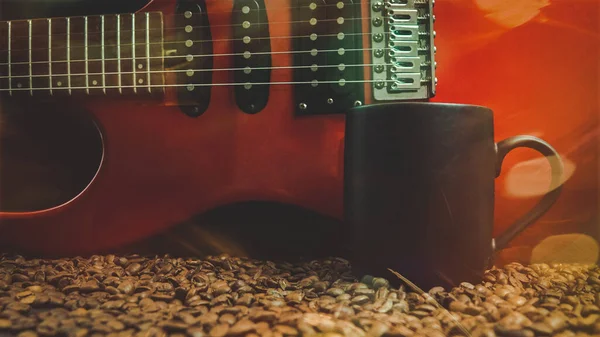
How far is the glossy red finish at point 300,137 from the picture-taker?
0.59 metres

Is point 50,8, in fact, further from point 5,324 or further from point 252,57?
point 5,324

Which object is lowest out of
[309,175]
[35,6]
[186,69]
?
[309,175]

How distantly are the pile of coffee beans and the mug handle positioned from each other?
5 cm

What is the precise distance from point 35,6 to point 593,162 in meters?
0.84

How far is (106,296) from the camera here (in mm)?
468

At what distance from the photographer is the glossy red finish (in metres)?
0.59

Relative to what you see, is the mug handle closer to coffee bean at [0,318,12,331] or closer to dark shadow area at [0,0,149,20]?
coffee bean at [0,318,12,331]

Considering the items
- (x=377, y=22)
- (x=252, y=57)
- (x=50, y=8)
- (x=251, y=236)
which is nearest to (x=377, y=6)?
(x=377, y=22)

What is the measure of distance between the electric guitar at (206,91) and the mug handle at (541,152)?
13 cm

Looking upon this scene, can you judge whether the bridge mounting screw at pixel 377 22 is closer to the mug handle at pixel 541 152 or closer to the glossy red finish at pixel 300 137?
the glossy red finish at pixel 300 137

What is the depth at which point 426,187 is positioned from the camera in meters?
0.45

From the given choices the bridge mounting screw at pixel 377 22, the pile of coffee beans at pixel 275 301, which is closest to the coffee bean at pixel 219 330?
the pile of coffee beans at pixel 275 301

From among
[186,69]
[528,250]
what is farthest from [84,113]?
[528,250]

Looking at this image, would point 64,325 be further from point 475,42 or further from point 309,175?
point 475,42
